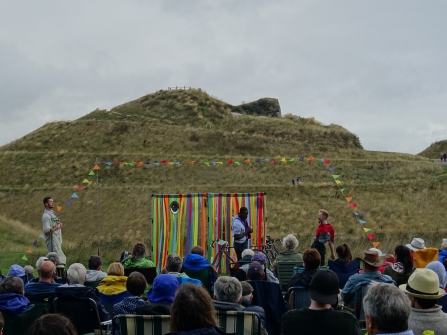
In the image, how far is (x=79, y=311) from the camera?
5723 mm

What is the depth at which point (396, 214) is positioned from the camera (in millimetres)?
31875

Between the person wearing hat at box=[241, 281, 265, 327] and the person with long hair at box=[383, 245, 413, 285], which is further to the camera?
the person with long hair at box=[383, 245, 413, 285]

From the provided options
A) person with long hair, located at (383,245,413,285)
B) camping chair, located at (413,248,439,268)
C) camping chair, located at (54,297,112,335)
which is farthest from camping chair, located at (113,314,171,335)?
camping chair, located at (413,248,439,268)

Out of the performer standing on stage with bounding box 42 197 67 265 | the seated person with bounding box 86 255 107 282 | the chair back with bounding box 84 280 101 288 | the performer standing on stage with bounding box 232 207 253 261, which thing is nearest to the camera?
the chair back with bounding box 84 280 101 288

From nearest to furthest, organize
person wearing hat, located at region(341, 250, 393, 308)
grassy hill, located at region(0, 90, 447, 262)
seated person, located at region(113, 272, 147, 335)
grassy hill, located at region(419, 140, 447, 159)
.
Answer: seated person, located at region(113, 272, 147, 335) → person wearing hat, located at region(341, 250, 393, 308) → grassy hill, located at region(0, 90, 447, 262) → grassy hill, located at region(419, 140, 447, 159)

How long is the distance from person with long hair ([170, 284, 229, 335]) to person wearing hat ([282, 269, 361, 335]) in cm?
87

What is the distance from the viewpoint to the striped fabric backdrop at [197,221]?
47.3 ft

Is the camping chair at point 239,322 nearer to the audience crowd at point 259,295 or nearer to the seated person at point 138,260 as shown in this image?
the audience crowd at point 259,295

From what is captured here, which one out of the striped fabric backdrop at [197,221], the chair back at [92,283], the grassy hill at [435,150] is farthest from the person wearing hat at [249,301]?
the grassy hill at [435,150]

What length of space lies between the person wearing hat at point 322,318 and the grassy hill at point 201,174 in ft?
41.2

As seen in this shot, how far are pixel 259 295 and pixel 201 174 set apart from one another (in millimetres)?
35661

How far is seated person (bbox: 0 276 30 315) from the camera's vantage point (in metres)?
5.61

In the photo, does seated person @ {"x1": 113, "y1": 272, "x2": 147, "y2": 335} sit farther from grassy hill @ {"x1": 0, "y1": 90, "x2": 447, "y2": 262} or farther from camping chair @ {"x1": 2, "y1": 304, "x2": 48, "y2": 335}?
grassy hill @ {"x1": 0, "y1": 90, "x2": 447, "y2": 262}

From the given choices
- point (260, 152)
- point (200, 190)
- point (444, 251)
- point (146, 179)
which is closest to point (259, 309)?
point (444, 251)
